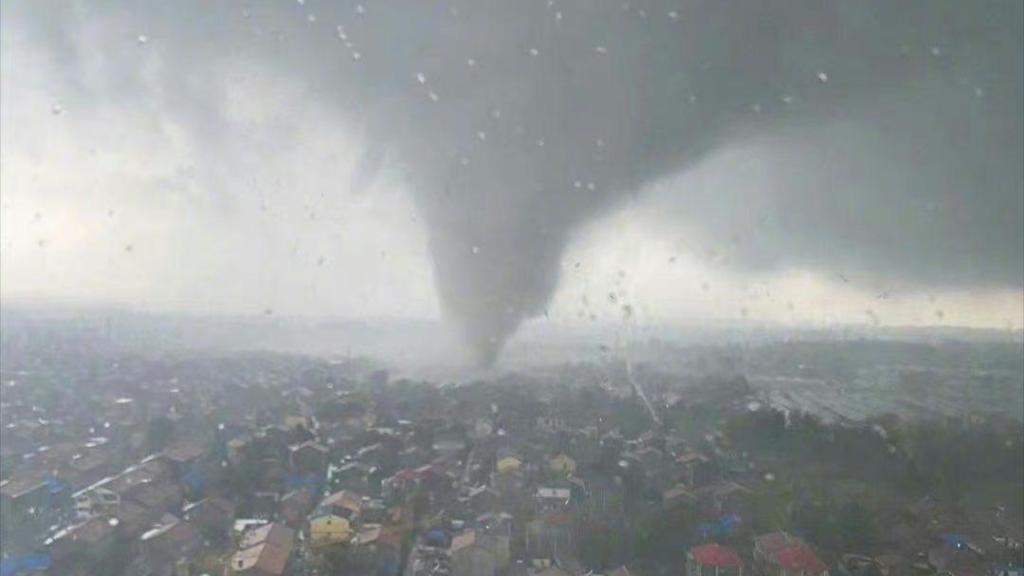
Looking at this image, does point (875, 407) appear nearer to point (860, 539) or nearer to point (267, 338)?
point (860, 539)

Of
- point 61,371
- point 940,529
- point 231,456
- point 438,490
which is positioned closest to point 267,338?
point 61,371

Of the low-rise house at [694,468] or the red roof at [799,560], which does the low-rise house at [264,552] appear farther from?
the red roof at [799,560]

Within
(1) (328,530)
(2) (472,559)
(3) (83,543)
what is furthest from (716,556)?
(3) (83,543)

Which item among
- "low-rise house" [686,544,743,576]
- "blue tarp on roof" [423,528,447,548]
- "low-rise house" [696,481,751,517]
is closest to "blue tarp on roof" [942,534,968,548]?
"low-rise house" [696,481,751,517]

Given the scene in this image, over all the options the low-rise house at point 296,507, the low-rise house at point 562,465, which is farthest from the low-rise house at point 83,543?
the low-rise house at point 562,465

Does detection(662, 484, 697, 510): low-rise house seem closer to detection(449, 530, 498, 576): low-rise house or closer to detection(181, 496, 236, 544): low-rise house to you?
detection(449, 530, 498, 576): low-rise house

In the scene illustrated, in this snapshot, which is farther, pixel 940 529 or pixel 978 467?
pixel 978 467

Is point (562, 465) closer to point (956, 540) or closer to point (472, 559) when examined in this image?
point (472, 559)
